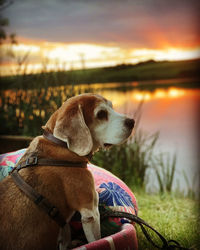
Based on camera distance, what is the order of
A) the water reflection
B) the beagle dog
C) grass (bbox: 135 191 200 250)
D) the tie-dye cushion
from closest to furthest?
the beagle dog < the tie-dye cushion < grass (bbox: 135 191 200 250) < the water reflection

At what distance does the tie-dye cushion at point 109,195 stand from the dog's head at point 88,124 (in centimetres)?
47

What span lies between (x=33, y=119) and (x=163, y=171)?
216cm

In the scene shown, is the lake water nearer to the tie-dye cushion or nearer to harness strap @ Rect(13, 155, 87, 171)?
the tie-dye cushion

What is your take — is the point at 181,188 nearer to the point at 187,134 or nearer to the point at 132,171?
the point at 132,171

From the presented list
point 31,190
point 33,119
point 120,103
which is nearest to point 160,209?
point 120,103

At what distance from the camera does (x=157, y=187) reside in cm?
486

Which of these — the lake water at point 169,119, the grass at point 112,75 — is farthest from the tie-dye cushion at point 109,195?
the lake water at point 169,119

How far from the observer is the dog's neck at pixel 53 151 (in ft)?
6.51

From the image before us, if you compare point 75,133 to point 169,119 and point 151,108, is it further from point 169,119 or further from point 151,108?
point 169,119

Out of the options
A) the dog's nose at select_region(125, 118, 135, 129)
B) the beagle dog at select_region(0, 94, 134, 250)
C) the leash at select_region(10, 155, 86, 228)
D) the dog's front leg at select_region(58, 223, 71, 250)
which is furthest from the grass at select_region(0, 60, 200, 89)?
the dog's front leg at select_region(58, 223, 71, 250)

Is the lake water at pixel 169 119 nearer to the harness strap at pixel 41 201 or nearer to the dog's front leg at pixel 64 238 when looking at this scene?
the dog's front leg at pixel 64 238

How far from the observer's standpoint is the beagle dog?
1787mm

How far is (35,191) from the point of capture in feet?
6.01

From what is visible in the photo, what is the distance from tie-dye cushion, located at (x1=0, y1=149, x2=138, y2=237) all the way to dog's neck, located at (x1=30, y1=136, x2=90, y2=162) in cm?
54
